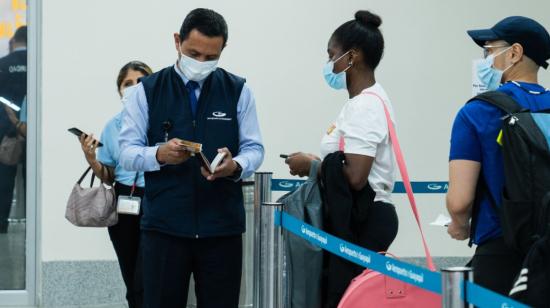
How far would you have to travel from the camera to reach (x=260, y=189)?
159 inches

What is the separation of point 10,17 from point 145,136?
3.37m

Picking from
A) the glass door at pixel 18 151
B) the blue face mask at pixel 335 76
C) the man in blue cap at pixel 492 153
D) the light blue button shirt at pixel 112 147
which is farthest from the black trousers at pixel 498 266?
the glass door at pixel 18 151

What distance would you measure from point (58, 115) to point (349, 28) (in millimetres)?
3084

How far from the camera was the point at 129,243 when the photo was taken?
485 cm

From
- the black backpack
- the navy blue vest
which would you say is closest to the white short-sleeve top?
the navy blue vest

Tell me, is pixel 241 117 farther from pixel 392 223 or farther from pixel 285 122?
pixel 285 122

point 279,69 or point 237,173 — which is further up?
point 279,69

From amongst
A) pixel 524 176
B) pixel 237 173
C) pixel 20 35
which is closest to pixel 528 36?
pixel 524 176

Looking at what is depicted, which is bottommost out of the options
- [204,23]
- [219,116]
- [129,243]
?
[129,243]

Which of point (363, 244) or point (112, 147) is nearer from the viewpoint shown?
point (363, 244)

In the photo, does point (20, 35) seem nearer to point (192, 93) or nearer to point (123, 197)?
point (123, 197)

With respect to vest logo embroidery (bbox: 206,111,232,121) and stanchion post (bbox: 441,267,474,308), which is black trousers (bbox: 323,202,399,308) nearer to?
vest logo embroidery (bbox: 206,111,232,121)

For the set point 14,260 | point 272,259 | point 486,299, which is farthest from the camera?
point 14,260

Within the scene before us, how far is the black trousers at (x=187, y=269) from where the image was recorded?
127 inches
